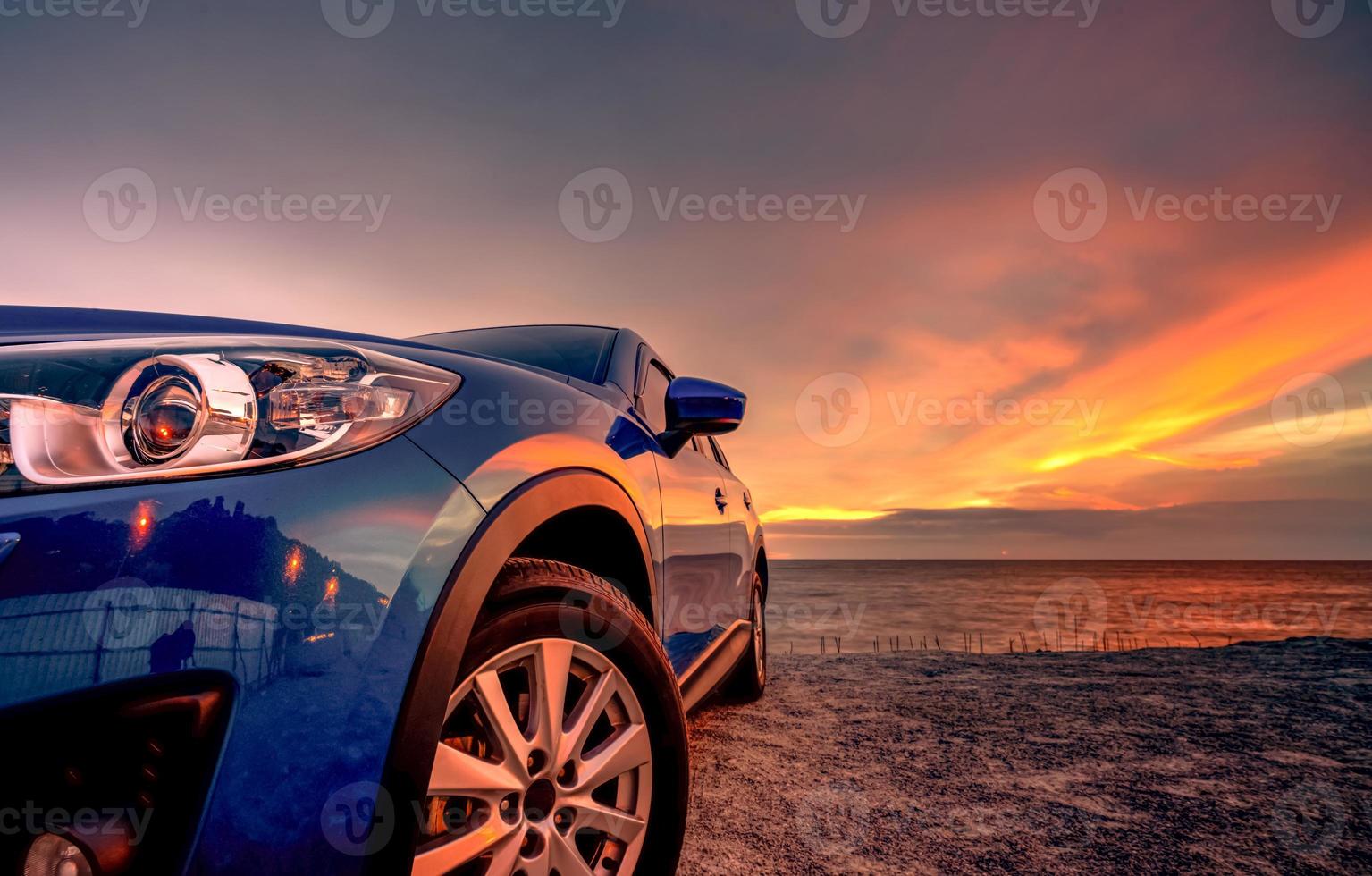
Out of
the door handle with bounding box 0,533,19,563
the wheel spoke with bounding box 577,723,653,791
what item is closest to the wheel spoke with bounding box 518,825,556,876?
the wheel spoke with bounding box 577,723,653,791

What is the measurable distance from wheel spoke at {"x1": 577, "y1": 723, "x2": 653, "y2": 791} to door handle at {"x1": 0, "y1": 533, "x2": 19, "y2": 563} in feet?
3.14

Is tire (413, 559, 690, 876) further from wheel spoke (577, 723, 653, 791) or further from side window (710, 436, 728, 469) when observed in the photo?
side window (710, 436, 728, 469)

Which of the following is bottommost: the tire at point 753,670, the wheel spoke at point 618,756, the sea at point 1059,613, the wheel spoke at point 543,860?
the sea at point 1059,613

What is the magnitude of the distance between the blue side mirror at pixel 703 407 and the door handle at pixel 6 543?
1678 mm

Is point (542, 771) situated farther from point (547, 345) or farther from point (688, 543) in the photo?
point (547, 345)

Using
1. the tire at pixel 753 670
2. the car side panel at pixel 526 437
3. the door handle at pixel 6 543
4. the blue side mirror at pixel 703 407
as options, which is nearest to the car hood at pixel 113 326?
the car side panel at pixel 526 437

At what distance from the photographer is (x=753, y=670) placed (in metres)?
4.13

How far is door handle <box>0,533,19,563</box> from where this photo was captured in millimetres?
767

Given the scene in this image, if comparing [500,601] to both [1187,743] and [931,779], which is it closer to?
[931,779]

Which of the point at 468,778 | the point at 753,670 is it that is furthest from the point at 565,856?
the point at 753,670

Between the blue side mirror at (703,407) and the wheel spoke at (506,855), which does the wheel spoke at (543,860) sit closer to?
the wheel spoke at (506,855)

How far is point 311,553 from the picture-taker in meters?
0.93

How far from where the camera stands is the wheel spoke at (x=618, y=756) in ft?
4.49

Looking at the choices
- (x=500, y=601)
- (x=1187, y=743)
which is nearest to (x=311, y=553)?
(x=500, y=601)
